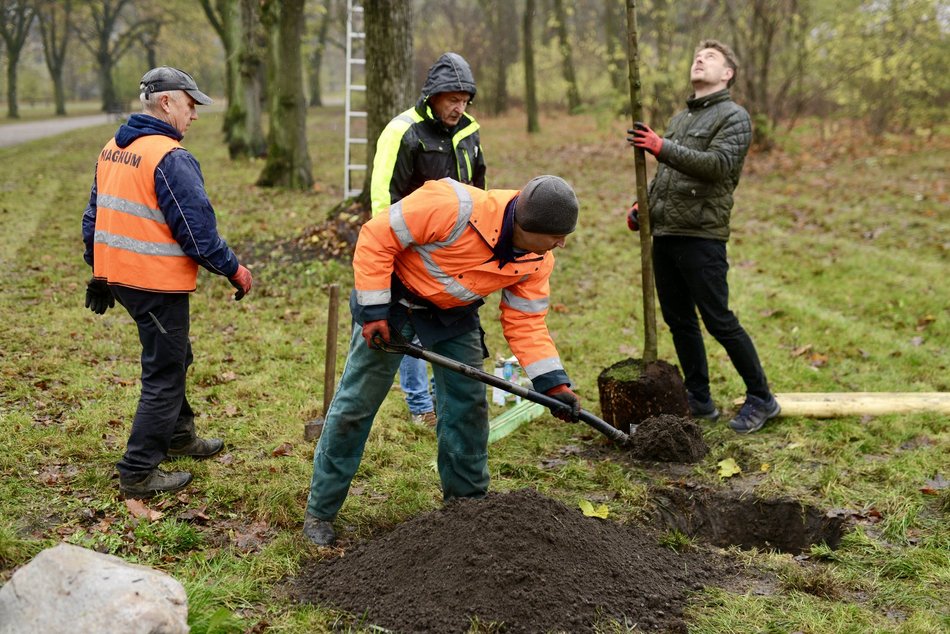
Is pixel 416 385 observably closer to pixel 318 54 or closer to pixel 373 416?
pixel 373 416

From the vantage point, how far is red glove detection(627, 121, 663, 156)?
4547mm

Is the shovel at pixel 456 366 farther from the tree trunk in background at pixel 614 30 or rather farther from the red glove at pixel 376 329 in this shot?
the tree trunk in background at pixel 614 30

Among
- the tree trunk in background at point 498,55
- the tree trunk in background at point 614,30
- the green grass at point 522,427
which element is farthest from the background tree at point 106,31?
the green grass at point 522,427

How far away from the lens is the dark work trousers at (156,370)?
396 cm

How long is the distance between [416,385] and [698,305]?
6.30 feet

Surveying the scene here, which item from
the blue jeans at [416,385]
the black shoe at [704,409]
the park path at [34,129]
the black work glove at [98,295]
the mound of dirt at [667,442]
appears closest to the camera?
the black work glove at [98,295]

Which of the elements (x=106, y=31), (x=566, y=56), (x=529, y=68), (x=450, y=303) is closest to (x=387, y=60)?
(x=450, y=303)

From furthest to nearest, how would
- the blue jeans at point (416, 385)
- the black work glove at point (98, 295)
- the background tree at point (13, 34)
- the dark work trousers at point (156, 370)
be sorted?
the background tree at point (13, 34)
the blue jeans at point (416, 385)
the black work glove at point (98, 295)
the dark work trousers at point (156, 370)

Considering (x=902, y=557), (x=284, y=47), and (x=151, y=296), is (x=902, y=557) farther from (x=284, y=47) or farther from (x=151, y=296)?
(x=284, y=47)

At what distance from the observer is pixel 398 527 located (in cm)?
366

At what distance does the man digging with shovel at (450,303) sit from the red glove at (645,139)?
4.42 ft

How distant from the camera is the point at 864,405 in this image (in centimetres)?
538

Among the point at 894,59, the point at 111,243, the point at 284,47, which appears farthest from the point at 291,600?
the point at 894,59

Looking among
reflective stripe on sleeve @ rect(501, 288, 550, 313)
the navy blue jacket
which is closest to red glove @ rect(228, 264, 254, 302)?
the navy blue jacket
